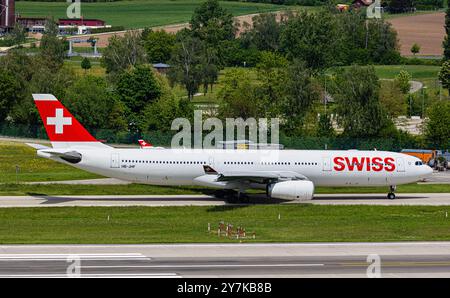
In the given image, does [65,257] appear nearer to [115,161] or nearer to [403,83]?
[115,161]

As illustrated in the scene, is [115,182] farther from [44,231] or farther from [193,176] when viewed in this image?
[44,231]

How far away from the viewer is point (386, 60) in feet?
598

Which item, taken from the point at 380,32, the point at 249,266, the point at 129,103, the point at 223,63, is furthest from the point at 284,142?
the point at 380,32

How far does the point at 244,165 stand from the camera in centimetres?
5731

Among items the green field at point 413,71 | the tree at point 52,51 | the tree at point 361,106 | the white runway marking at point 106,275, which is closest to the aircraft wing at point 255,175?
the white runway marking at point 106,275

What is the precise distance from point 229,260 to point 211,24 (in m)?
159

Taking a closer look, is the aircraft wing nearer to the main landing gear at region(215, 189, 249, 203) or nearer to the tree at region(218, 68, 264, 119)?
the main landing gear at region(215, 189, 249, 203)

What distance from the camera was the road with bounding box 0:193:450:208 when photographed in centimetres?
5397


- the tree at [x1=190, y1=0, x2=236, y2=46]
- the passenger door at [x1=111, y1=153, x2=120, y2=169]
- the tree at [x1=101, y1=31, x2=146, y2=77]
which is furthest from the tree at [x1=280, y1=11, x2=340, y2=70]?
the passenger door at [x1=111, y1=153, x2=120, y2=169]

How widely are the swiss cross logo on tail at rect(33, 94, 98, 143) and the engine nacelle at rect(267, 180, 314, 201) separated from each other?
1302 centimetres

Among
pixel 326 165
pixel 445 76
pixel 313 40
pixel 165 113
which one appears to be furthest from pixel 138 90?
pixel 445 76

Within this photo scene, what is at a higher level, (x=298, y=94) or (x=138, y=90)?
(x=138, y=90)

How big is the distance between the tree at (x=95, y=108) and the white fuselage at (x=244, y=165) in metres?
53.4

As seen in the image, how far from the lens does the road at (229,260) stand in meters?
32.1
